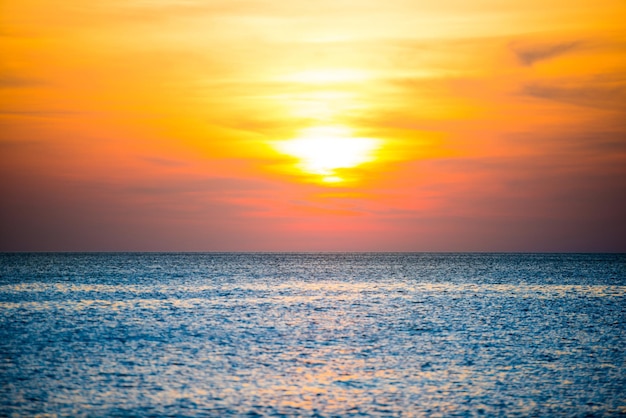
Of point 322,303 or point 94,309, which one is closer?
point 94,309

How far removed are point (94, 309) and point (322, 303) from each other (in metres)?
24.3

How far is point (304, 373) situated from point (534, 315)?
3744 cm

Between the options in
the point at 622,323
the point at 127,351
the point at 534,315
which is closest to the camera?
the point at 127,351

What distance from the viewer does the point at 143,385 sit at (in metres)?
29.6

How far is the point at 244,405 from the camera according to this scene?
86.2ft

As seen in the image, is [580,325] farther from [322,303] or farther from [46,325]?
[46,325]

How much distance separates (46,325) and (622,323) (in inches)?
1814

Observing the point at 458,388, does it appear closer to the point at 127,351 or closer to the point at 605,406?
the point at 605,406

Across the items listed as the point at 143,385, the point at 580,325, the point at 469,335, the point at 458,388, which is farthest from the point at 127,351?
the point at 580,325

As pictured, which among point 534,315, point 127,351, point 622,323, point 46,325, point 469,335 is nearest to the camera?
point 127,351

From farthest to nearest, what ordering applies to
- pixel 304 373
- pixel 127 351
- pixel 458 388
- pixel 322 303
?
pixel 322 303
pixel 127 351
pixel 304 373
pixel 458 388

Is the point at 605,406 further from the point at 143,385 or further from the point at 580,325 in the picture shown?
the point at 580,325

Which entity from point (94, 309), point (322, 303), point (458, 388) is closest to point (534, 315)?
point (322, 303)

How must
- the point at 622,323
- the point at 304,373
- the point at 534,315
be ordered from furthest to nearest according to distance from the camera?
1. the point at 534,315
2. the point at 622,323
3. the point at 304,373
